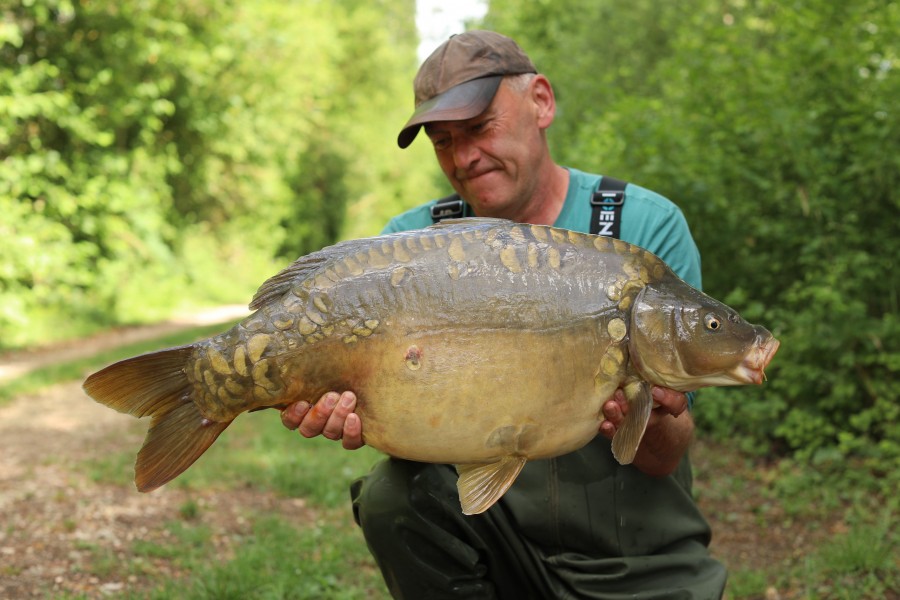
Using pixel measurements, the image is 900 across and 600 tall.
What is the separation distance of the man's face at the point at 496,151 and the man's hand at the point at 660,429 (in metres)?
0.84

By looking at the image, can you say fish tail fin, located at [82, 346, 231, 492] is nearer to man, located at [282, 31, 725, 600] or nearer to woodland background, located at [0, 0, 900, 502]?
man, located at [282, 31, 725, 600]

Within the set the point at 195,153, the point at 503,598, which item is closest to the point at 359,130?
the point at 195,153

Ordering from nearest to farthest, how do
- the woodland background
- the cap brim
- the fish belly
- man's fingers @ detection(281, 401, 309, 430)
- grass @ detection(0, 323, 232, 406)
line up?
the fish belly < man's fingers @ detection(281, 401, 309, 430) < the cap brim < the woodland background < grass @ detection(0, 323, 232, 406)

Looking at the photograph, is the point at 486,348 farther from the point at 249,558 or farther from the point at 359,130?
the point at 359,130

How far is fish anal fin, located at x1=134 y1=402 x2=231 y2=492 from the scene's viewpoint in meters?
2.09

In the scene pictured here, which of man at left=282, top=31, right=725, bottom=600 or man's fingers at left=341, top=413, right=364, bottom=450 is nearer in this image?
man's fingers at left=341, top=413, right=364, bottom=450

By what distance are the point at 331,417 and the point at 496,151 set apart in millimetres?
1045

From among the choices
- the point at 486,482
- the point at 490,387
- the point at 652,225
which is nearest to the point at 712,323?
the point at 490,387

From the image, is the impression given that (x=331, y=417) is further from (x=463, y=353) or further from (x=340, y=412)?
(x=463, y=353)

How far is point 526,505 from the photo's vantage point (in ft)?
8.43

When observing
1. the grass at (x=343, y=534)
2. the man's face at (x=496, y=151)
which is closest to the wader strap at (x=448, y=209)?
the man's face at (x=496, y=151)

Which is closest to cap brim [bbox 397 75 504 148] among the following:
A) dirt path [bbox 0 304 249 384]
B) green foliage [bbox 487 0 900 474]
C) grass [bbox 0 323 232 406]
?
green foliage [bbox 487 0 900 474]

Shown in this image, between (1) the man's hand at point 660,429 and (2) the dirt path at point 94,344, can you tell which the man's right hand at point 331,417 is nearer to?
(1) the man's hand at point 660,429

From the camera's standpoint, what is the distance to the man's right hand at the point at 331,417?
2082 mm
